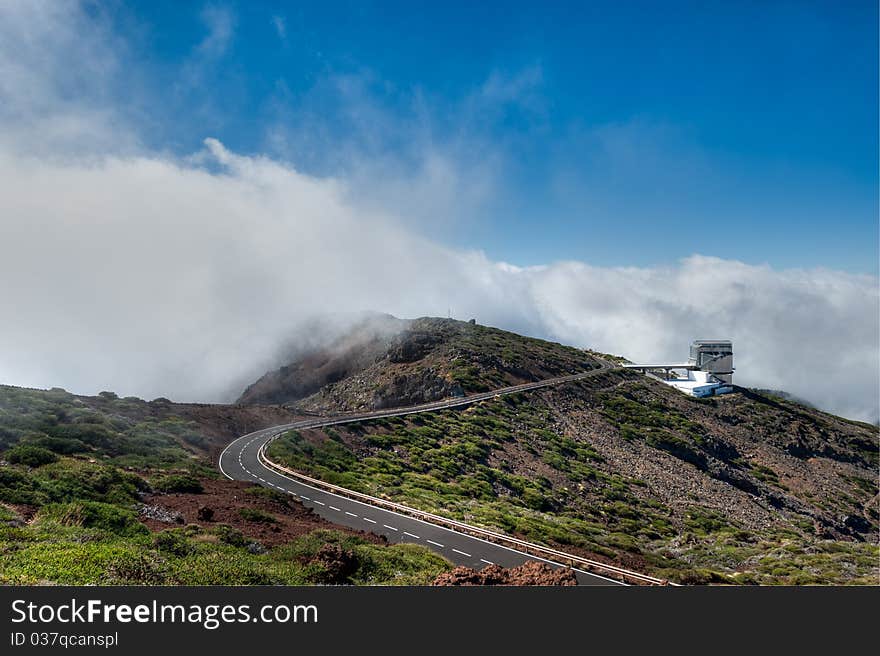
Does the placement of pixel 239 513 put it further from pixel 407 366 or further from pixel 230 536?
pixel 407 366

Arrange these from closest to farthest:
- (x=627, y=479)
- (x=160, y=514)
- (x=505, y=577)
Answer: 1. (x=505, y=577)
2. (x=160, y=514)
3. (x=627, y=479)

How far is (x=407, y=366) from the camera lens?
78.0 m

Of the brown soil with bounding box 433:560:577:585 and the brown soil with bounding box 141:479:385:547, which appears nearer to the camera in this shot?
the brown soil with bounding box 433:560:577:585

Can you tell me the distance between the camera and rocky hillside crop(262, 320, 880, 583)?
1138 inches

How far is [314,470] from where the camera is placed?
1251 inches

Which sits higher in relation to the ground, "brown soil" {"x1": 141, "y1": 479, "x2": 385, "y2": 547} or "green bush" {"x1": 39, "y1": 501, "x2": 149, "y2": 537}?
"green bush" {"x1": 39, "y1": 501, "x2": 149, "y2": 537}

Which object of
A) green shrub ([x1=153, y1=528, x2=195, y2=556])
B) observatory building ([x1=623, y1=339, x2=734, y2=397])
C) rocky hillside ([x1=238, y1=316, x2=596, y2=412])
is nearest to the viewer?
green shrub ([x1=153, y1=528, x2=195, y2=556])

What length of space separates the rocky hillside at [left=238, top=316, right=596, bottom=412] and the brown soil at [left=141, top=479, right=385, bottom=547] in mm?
43811

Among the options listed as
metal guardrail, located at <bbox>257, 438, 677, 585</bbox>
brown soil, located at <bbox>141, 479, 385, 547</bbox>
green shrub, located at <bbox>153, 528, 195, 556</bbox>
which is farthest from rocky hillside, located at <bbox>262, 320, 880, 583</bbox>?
green shrub, located at <bbox>153, 528, 195, 556</bbox>

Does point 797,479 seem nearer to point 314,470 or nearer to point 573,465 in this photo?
point 573,465

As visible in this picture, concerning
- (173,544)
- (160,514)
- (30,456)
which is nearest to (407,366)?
(30,456)

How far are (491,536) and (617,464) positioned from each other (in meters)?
38.8

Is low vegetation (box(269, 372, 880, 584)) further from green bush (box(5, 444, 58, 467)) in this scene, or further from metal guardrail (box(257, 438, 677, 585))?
green bush (box(5, 444, 58, 467))

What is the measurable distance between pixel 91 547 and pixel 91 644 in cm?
563
